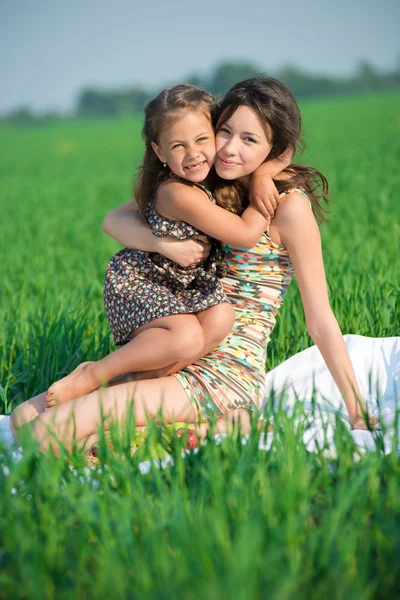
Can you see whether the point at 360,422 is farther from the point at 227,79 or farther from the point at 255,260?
the point at 227,79

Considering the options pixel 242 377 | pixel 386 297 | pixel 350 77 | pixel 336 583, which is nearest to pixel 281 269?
pixel 242 377

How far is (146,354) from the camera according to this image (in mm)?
2502

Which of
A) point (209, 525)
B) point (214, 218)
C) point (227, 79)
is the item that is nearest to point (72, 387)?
point (214, 218)

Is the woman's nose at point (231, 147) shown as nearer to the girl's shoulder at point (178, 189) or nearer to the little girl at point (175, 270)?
the little girl at point (175, 270)

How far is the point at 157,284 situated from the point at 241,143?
655mm

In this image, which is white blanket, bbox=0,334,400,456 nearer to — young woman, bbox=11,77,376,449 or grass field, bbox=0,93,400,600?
young woman, bbox=11,77,376,449

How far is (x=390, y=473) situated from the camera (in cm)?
177

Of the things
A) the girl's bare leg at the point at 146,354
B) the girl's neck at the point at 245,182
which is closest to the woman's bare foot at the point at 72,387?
the girl's bare leg at the point at 146,354

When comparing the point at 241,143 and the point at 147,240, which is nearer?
the point at 241,143

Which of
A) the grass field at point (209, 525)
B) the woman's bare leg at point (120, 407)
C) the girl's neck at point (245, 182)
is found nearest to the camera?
the grass field at point (209, 525)

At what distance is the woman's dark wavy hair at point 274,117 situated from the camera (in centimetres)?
254

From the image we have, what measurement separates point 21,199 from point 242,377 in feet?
31.7

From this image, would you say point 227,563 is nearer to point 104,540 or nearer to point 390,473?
point 104,540

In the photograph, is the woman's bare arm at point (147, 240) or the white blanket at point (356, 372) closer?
the woman's bare arm at point (147, 240)
